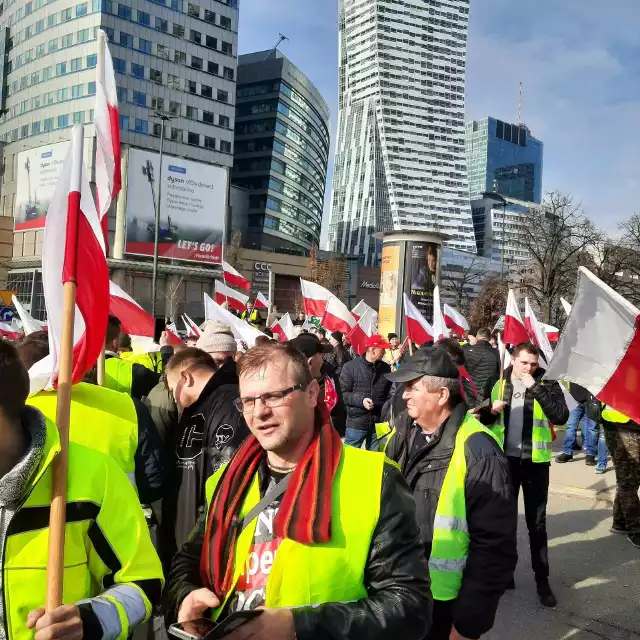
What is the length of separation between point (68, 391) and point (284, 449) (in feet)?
2.23

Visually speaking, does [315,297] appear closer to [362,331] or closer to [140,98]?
[362,331]

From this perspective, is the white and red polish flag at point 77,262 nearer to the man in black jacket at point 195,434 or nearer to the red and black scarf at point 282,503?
the red and black scarf at point 282,503

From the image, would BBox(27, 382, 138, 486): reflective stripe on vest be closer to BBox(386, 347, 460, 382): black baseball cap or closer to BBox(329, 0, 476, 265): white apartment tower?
BBox(386, 347, 460, 382): black baseball cap

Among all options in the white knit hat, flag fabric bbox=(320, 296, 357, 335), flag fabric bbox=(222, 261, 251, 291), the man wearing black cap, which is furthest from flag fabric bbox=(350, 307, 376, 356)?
the man wearing black cap

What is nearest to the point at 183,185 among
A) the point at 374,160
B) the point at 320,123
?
the point at 320,123

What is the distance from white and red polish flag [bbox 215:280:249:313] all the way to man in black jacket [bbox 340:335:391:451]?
6.03 m

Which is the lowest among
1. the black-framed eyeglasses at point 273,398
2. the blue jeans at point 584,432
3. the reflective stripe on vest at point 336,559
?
the blue jeans at point 584,432

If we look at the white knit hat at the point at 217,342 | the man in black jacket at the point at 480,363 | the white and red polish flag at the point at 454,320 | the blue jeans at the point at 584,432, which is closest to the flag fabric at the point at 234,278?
the white and red polish flag at the point at 454,320

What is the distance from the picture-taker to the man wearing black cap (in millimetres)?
2881

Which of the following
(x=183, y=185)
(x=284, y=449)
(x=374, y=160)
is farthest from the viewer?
(x=374, y=160)

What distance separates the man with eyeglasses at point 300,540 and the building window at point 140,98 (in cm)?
6378

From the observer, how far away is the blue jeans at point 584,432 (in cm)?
933

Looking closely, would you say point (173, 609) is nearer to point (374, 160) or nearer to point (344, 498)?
point (344, 498)

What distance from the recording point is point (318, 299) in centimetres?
1368
